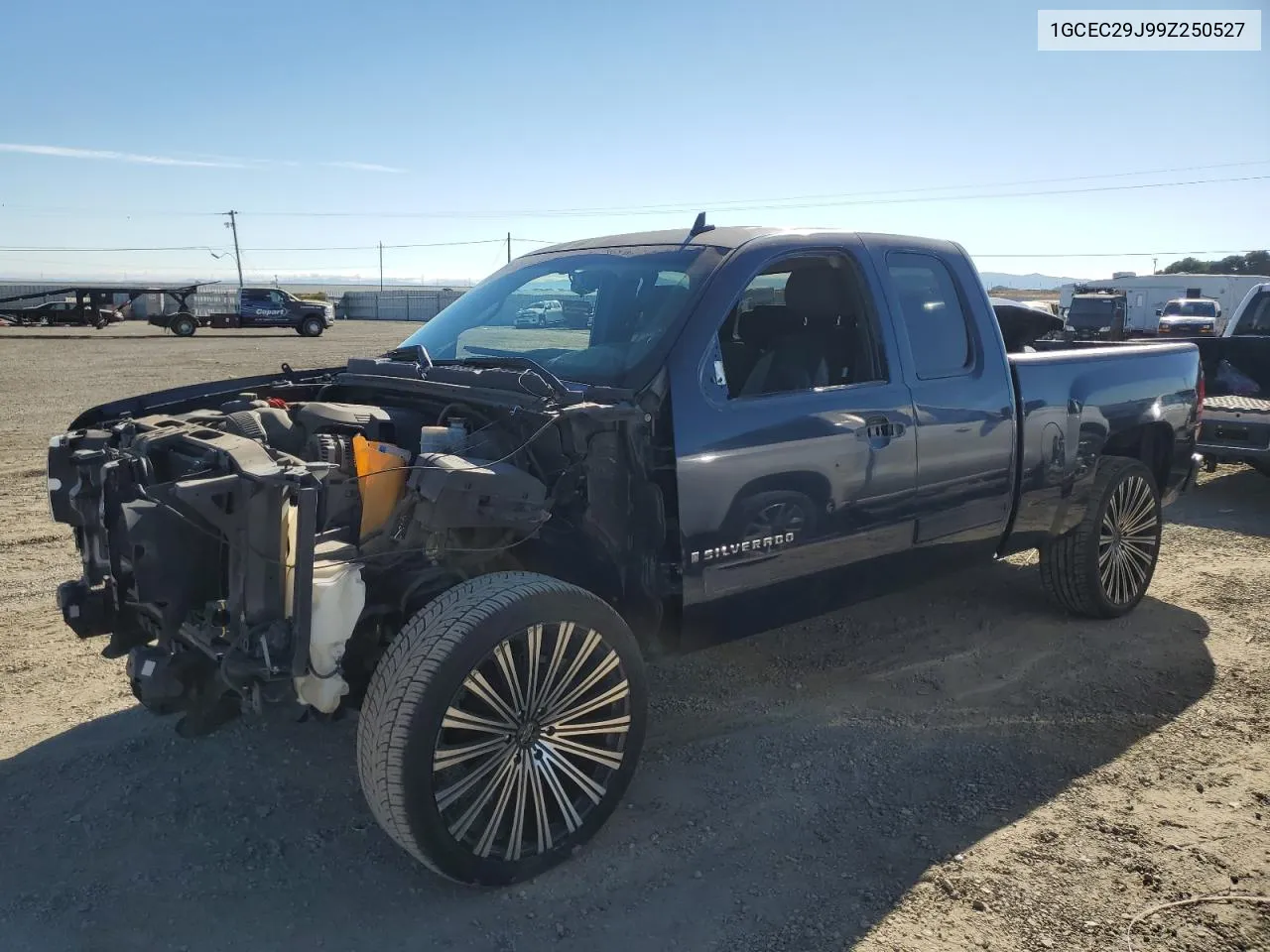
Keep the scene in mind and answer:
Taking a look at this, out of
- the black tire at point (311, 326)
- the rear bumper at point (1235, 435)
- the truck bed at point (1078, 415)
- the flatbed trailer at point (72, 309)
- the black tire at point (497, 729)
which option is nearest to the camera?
the black tire at point (497, 729)

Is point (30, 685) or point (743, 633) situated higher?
point (743, 633)

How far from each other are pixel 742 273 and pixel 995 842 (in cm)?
222

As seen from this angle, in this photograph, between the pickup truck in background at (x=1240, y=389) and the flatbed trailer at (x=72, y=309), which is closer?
the pickup truck in background at (x=1240, y=389)

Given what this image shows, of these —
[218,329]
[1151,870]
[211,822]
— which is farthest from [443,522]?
[218,329]

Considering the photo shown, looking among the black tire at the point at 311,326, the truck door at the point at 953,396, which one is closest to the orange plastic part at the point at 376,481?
the truck door at the point at 953,396

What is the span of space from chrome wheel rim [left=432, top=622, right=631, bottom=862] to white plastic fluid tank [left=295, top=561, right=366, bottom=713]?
15.2 inches

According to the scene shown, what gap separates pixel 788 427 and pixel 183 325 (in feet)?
121

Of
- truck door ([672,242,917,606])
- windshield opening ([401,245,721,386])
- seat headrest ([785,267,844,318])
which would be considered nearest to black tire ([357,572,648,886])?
truck door ([672,242,917,606])

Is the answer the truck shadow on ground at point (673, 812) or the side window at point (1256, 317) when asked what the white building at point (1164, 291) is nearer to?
the side window at point (1256, 317)

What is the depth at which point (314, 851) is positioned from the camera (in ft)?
10.9

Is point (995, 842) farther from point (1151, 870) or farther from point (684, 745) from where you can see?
point (684, 745)

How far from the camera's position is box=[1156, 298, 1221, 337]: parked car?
27516 millimetres

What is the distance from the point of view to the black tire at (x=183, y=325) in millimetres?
35750

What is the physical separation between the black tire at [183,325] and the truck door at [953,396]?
36184 millimetres
